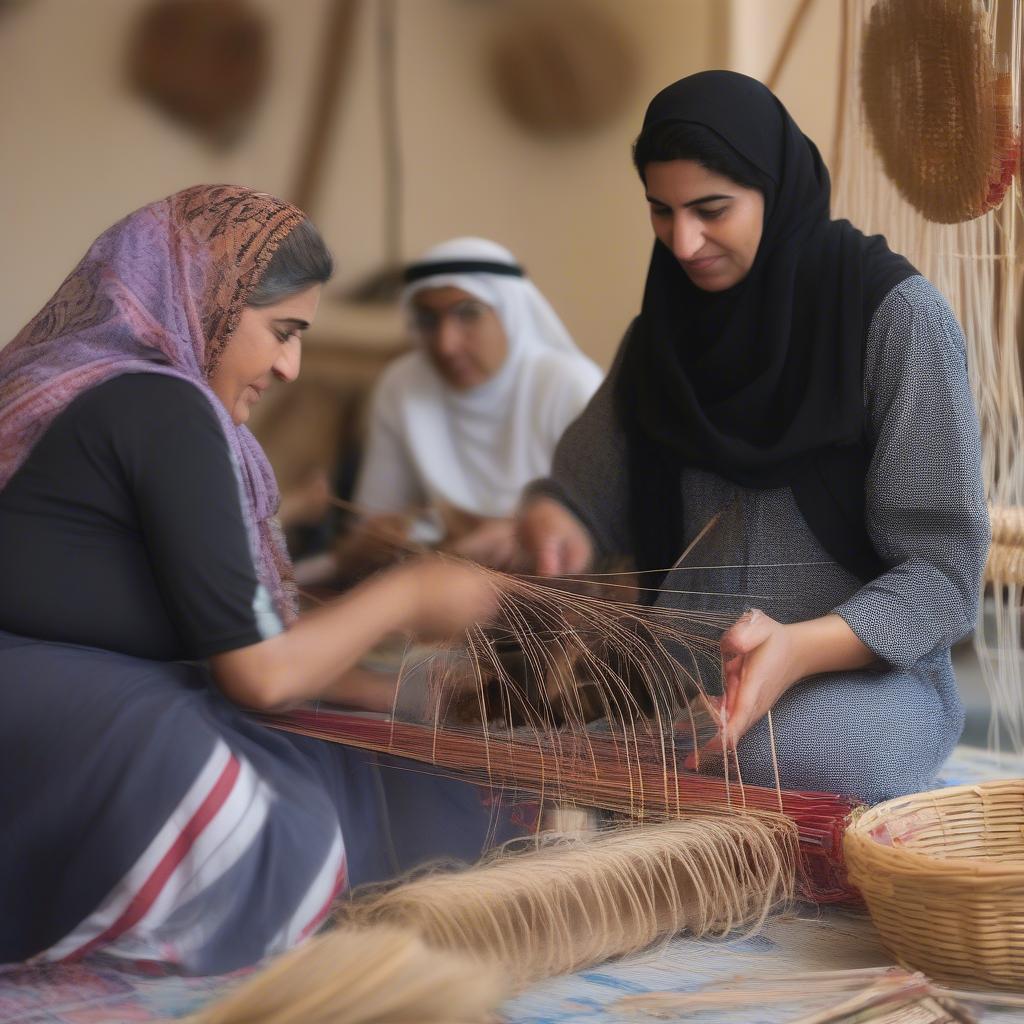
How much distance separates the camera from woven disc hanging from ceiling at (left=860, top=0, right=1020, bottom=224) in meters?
2.04

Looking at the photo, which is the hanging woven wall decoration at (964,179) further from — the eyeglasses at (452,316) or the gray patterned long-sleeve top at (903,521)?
the eyeglasses at (452,316)

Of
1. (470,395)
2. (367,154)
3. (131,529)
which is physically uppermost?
(367,154)

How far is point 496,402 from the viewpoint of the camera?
11.4 ft

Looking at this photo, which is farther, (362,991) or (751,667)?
(751,667)

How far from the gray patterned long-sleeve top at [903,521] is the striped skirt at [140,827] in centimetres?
69

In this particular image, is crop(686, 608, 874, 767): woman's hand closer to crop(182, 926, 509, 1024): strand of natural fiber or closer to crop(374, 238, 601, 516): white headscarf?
crop(182, 926, 509, 1024): strand of natural fiber

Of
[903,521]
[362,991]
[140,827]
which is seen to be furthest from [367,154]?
[362,991]

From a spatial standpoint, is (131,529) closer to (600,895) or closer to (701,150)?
(600,895)

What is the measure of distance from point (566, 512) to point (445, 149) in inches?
101

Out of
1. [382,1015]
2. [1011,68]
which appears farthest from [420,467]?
[382,1015]

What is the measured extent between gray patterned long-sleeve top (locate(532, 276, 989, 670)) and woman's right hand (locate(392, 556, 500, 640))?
0.40 m

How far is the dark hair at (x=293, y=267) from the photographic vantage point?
1.47m

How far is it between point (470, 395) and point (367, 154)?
1143 mm

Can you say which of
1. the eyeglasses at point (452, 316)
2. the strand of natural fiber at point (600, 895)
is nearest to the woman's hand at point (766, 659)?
the strand of natural fiber at point (600, 895)
